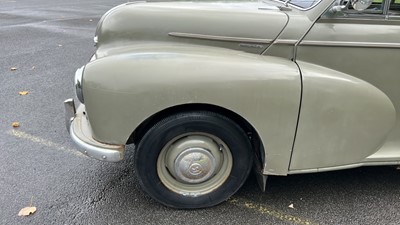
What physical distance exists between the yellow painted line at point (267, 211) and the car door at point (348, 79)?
0.40 m

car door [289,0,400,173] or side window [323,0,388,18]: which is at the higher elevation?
side window [323,0,388,18]

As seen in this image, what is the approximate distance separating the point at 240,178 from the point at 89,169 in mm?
1380

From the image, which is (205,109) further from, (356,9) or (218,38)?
(356,9)

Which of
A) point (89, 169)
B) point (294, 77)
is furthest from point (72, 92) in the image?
point (294, 77)

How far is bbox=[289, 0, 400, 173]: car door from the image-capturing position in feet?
8.32

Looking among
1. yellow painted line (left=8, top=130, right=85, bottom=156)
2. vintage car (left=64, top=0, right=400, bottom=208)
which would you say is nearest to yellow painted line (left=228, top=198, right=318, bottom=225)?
vintage car (left=64, top=0, right=400, bottom=208)

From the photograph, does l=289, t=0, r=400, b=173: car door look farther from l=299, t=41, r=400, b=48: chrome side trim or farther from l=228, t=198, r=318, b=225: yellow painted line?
l=228, t=198, r=318, b=225: yellow painted line

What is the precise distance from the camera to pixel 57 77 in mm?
5883

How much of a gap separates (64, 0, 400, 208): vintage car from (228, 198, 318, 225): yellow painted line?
14cm

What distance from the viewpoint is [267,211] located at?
9.35ft

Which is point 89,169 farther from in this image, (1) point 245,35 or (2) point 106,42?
(1) point 245,35

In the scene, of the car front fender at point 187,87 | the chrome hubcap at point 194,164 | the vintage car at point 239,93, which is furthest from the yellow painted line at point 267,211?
the car front fender at point 187,87

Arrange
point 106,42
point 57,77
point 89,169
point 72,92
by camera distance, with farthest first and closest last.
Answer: point 57,77 → point 72,92 → point 89,169 → point 106,42

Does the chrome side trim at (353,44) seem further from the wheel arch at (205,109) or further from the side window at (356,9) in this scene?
the wheel arch at (205,109)
